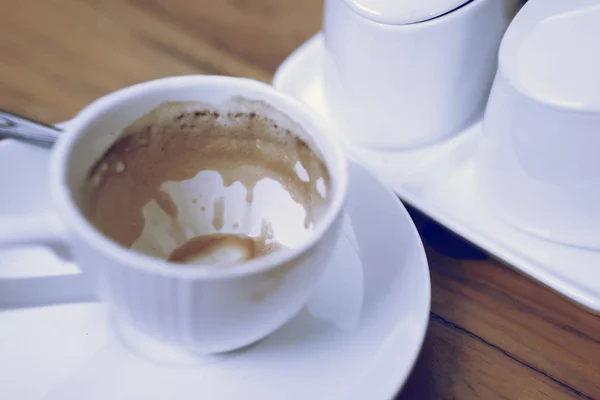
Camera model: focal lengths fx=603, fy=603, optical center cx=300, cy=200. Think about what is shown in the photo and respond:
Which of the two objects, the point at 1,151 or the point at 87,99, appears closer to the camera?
the point at 1,151

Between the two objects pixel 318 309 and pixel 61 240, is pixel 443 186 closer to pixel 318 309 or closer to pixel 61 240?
pixel 318 309

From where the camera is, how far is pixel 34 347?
34 cm

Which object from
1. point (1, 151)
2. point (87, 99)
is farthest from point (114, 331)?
point (87, 99)

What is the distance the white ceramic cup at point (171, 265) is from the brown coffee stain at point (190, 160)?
1 cm

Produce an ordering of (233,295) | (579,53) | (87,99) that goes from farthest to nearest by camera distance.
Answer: (87,99), (579,53), (233,295)

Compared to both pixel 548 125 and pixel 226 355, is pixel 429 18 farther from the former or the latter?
pixel 226 355

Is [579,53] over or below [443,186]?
over

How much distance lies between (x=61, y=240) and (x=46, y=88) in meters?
0.30

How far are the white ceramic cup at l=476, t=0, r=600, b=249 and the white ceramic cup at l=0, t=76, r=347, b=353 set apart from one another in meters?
0.14

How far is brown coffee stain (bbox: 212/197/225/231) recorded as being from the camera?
1.42 ft

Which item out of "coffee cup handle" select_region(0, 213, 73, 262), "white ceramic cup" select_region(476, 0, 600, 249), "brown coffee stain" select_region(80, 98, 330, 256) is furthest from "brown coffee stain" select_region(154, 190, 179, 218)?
"white ceramic cup" select_region(476, 0, 600, 249)

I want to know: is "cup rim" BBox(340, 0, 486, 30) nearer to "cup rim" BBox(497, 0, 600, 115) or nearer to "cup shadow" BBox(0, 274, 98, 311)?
"cup rim" BBox(497, 0, 600, 115)

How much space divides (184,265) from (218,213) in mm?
150

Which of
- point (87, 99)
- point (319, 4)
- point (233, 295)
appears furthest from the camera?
point (319, 4)
